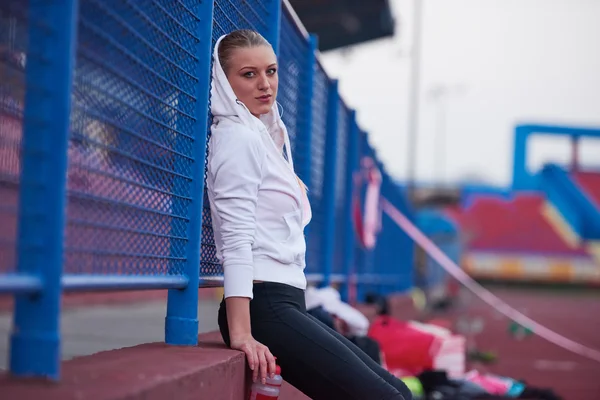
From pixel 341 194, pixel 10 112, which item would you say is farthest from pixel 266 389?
pixel 341 194

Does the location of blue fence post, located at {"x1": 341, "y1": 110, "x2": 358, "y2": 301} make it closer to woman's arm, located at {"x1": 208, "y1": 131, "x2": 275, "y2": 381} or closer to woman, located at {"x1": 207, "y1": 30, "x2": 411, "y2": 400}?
woman, located at {"x1": 207, "y1": 30, "x2": 411, "y2": 400}

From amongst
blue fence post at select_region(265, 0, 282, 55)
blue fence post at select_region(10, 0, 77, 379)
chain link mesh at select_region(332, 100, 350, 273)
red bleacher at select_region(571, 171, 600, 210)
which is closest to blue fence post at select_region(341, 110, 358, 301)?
chain link mesh at select_region(332, 100, 350, 273)

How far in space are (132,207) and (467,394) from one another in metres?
3.48

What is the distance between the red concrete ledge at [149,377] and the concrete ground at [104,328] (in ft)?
13.8

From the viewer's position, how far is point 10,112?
86.9 inches

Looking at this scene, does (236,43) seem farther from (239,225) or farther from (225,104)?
(239,225)

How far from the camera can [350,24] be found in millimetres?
15844

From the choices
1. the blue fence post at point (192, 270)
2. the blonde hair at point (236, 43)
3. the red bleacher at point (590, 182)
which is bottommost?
the blue fence post at point (192, 270)

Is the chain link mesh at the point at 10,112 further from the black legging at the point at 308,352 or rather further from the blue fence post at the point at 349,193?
the blue fence post at the point at 349,193

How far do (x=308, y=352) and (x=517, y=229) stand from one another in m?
44.6

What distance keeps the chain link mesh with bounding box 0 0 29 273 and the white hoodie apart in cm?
101

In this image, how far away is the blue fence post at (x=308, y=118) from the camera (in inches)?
228

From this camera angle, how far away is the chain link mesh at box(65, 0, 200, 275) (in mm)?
2496

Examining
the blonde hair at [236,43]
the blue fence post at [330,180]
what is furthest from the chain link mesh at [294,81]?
the blonde hair at [236,43]
